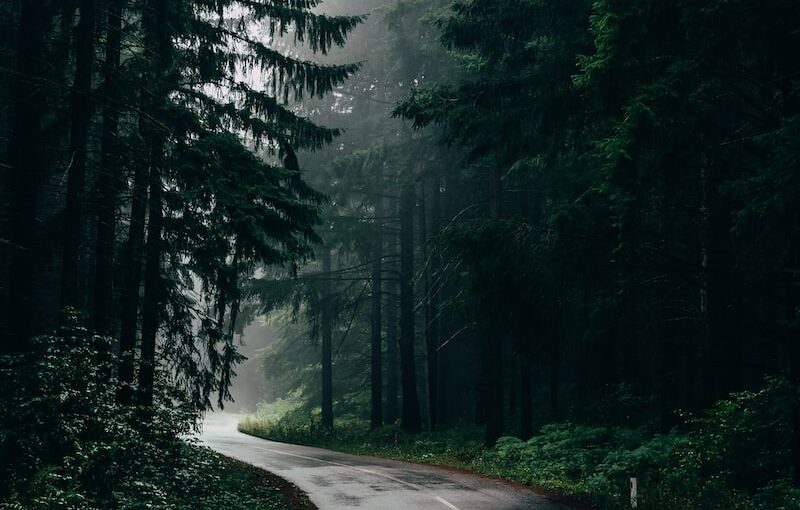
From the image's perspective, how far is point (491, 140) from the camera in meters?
13.9

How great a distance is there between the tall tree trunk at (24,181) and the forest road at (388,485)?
6135mm

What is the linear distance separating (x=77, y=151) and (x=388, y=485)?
9.41 m

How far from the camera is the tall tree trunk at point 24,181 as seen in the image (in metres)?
10.8

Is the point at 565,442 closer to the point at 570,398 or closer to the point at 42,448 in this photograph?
the point at 570,398

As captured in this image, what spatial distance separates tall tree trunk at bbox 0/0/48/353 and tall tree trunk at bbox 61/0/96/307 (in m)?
0.52

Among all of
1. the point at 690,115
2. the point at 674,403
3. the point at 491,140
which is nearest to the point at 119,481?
the point at 491,140

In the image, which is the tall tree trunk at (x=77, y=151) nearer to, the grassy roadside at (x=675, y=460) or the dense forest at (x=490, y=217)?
the dense forest at (x=490, y=217)

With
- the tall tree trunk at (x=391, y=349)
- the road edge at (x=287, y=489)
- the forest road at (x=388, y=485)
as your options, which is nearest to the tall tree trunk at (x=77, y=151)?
the road edge at (x=287, y=489)

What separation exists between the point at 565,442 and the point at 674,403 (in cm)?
490

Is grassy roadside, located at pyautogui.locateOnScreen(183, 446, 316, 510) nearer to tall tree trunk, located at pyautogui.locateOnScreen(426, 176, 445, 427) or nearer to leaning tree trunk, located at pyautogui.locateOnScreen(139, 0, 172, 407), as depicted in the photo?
leaning tree trunk, located at pyautogui.locateOnScreen(139, 0, 172, 407)

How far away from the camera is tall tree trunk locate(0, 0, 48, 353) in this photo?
10.8m

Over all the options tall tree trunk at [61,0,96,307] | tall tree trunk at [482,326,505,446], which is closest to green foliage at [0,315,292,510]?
tall tree trunk at [61,0,96,307]

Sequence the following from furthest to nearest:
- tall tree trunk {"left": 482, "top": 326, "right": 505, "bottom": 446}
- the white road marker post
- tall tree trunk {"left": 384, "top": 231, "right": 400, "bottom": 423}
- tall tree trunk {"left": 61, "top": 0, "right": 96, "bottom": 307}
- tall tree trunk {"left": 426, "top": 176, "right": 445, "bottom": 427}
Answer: tall tree trunk {"left": 384, "top": 231, "right": 400, "bottom": 423} < tall tree trunk {"left": 426, "top": 176, "right": 445, "bottom": 427} < tall tree trunk {"left": 482, "top": 326, "right": 505, "bottom": 446} < the white road marker post < tall tree trunk {"left": 61, "top": 0, "right": 96, "bottom": 307}

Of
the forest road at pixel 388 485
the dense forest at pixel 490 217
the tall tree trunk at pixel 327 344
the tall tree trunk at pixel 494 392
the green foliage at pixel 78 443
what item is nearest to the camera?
the green foliage at pixel 78 443
